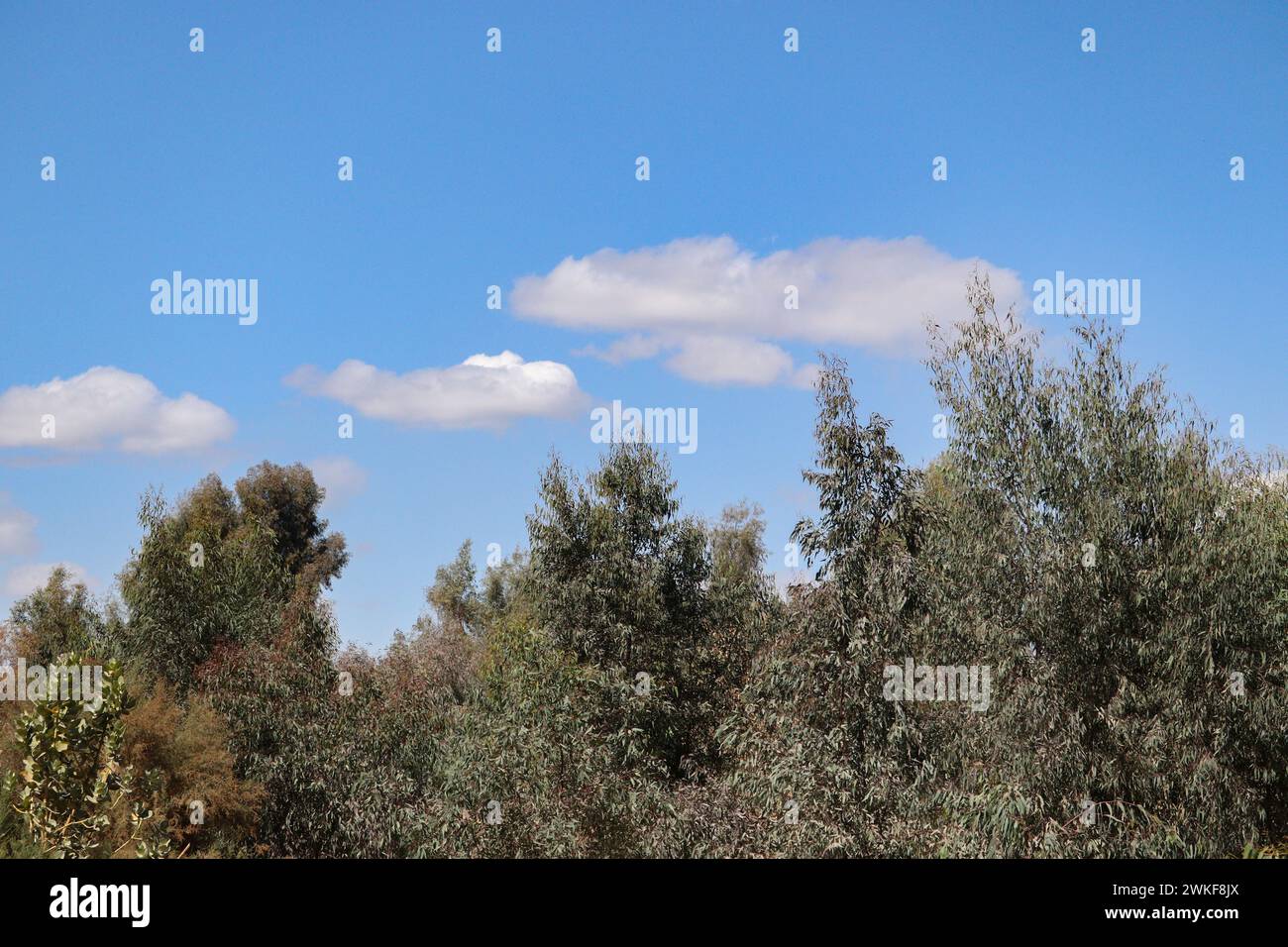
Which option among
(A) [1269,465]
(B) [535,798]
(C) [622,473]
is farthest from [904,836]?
(A) [1269,465]

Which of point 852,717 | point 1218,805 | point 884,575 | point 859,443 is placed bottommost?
point 1218,805

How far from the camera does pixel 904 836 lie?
18.1 m

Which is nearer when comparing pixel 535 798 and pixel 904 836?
pixel 904 836

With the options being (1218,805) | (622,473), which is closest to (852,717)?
(1218,805)

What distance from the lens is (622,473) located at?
99.5ft

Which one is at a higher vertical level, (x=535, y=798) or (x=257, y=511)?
(x=257, y=511)

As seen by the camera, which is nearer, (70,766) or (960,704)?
(70,766)

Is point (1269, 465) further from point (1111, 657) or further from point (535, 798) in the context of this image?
point (535, 798)

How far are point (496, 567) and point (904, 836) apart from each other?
52.7 meters
